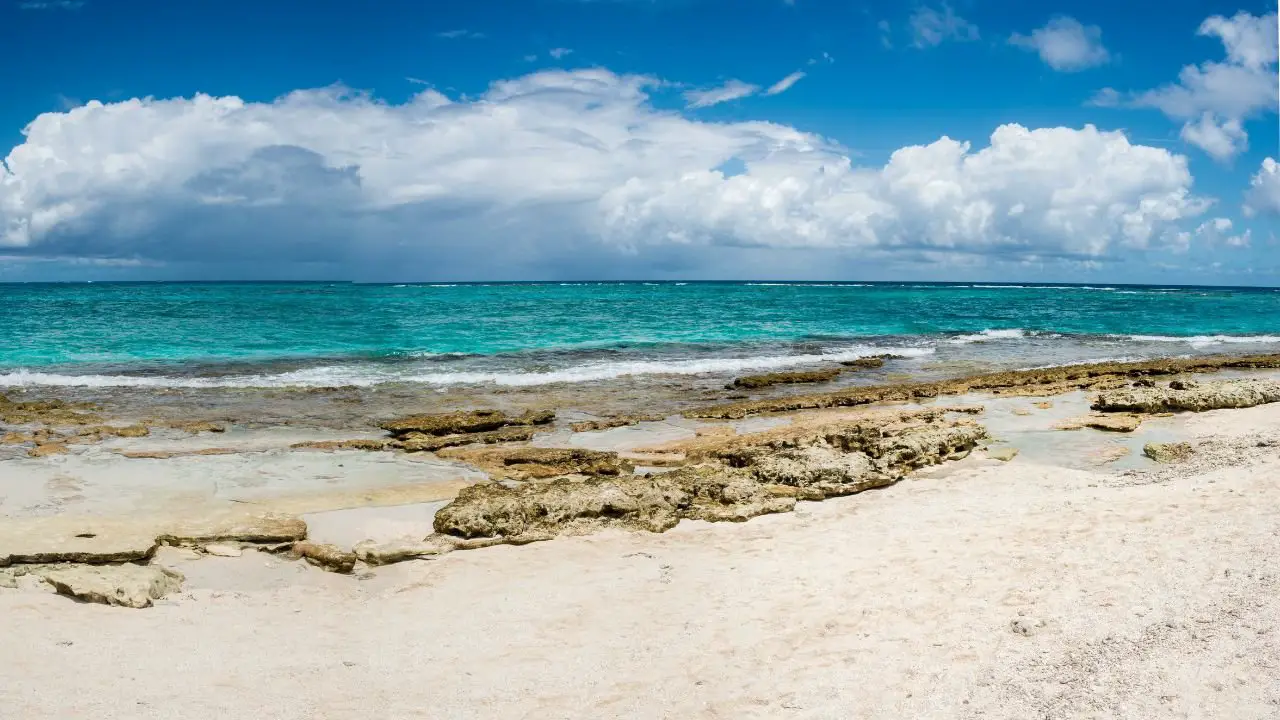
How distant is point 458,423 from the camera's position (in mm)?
14242

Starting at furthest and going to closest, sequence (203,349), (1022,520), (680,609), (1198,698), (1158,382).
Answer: (203,349) → (1158,382) → (1022,520) → (680,609) → (1198,698)

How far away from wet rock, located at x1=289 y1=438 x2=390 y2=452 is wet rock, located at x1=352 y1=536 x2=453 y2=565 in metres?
4.88

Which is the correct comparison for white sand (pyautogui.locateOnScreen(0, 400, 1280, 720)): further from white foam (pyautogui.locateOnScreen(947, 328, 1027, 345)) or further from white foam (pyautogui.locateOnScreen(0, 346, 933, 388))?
white foam (pyautogui.locateOnScreen(947, 328, 1027, 345))

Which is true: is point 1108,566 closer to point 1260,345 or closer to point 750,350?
point 750,350

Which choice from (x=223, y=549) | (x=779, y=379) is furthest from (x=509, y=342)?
(x=223, y=549)

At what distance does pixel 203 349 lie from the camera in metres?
29.0

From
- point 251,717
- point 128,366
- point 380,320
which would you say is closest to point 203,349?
point 128,366

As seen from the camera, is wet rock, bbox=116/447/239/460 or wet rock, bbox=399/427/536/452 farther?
wet rock, bbox=399/427/536/452

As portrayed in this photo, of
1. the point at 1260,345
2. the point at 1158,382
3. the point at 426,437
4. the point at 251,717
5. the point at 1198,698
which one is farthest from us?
the point at 1260,345

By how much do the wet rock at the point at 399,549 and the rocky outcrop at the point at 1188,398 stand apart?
42.7 ft

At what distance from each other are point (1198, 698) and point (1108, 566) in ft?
7.27

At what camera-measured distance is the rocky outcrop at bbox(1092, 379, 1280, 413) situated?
14320 mm

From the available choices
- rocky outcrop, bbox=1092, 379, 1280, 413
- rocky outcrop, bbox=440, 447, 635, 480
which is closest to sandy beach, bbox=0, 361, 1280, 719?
rocky outcrop, bbox=440, 447, 635, 480

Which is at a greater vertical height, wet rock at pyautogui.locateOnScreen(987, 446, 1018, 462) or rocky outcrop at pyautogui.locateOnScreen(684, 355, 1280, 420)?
rocky outcrop at pyautogui.locateOnScreen(684, 355, 1280, 420)
